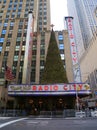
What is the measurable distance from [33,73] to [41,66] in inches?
137

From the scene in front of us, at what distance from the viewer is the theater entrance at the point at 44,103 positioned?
3020 centimetres

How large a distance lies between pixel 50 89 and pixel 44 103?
631 cm

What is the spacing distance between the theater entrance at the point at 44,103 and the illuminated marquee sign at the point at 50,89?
4.54m

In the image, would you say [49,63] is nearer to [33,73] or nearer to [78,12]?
[33,73]

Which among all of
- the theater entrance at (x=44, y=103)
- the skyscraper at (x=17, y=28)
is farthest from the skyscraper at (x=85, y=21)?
the theater entrance at (x=44, y=103)

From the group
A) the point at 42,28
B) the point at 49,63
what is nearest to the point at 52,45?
the point at 49,63

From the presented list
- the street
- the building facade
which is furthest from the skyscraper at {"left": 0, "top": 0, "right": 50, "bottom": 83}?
the street

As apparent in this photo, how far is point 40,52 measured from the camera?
4925 centimetres

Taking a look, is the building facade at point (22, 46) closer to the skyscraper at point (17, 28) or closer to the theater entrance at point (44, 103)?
the skyscraper at point (17, 28)

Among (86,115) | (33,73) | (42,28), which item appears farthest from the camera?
(42,28)

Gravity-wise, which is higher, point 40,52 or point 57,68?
point 40,52

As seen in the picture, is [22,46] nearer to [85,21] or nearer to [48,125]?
[48,125]

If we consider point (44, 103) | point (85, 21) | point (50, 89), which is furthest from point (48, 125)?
point (85, 21)

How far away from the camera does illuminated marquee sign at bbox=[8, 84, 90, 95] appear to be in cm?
2628
